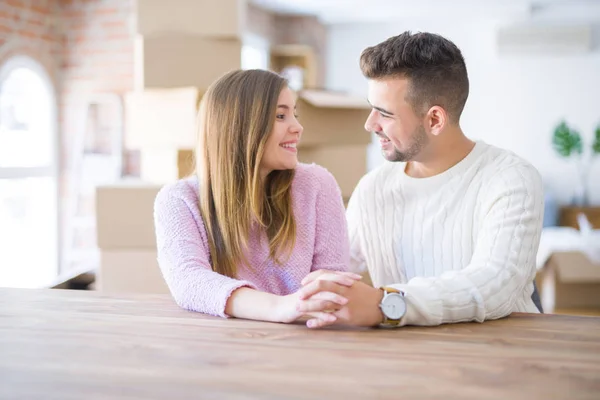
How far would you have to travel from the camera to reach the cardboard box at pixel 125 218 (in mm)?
2453

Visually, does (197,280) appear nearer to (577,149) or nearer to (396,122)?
(396,122)

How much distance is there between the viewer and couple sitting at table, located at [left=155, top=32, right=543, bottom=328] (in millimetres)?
1394

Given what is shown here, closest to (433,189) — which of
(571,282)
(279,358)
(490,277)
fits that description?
(490,277)

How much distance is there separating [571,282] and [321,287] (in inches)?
142

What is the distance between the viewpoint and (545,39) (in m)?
6.21

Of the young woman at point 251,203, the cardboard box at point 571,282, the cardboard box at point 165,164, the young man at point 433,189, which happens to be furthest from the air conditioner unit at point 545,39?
the young woman at point 251,203

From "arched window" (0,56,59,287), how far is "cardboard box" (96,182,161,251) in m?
2.15

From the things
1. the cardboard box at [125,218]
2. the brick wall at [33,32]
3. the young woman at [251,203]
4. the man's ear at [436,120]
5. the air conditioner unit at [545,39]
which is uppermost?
the air conditioner unit at [545,39]

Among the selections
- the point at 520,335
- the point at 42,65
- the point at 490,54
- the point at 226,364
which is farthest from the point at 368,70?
the point at 490,54

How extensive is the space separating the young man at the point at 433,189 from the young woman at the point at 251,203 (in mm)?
142

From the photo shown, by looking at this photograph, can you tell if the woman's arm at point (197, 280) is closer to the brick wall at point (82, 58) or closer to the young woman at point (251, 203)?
the young woman at point (251, 203)

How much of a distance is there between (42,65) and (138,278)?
105 inches

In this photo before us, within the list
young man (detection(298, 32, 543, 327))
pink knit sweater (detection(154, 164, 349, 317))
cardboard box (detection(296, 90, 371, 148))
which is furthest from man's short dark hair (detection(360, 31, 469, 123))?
cardboard box (detection(296, 90, 371, 148))

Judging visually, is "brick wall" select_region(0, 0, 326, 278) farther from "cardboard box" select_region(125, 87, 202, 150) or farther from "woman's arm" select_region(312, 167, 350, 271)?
"woman's arm" select_region(312, 167, 350, 271)
